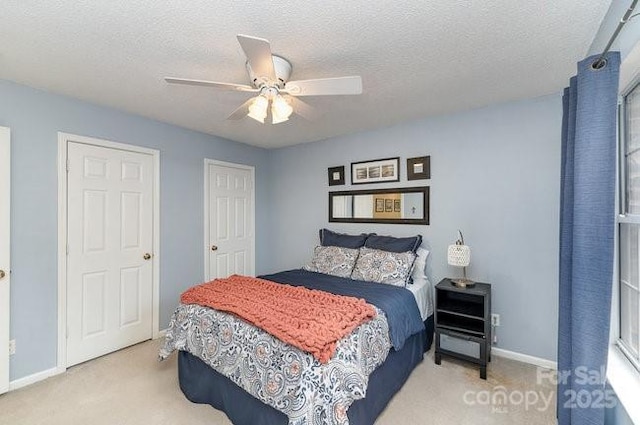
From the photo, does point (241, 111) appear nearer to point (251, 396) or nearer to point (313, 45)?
point (313, 45)

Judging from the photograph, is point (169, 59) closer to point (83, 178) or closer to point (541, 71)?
point (83, 178)

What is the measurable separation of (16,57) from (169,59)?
1008 millimetres

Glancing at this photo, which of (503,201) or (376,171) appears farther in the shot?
(376,171)

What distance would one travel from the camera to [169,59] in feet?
6.18

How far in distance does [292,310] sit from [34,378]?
89.9 inches

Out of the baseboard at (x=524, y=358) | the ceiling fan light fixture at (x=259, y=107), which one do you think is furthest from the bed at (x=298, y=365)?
the ceiling fan light fixture at (x=259, y=107)

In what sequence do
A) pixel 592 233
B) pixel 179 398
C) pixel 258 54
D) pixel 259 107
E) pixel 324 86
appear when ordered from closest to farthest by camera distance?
pixel 592 233, pixel 258 54, pixel 324 86, pixel 259 107, pixel 179 398

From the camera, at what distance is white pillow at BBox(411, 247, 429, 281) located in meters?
2.94

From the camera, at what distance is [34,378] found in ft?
7.59

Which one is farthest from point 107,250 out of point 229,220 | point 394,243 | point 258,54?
point 394,243

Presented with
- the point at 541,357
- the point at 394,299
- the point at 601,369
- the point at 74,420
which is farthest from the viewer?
the point at 541,357

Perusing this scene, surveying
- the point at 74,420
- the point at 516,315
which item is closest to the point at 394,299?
the point at 516,315

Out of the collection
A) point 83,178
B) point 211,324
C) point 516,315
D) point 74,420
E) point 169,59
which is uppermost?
point 169,59

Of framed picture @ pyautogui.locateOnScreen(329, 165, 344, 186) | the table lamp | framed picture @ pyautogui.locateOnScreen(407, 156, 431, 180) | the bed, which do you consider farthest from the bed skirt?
framed picture @ pyautogui.locateOnScreen(329, 165, 344, 186)
